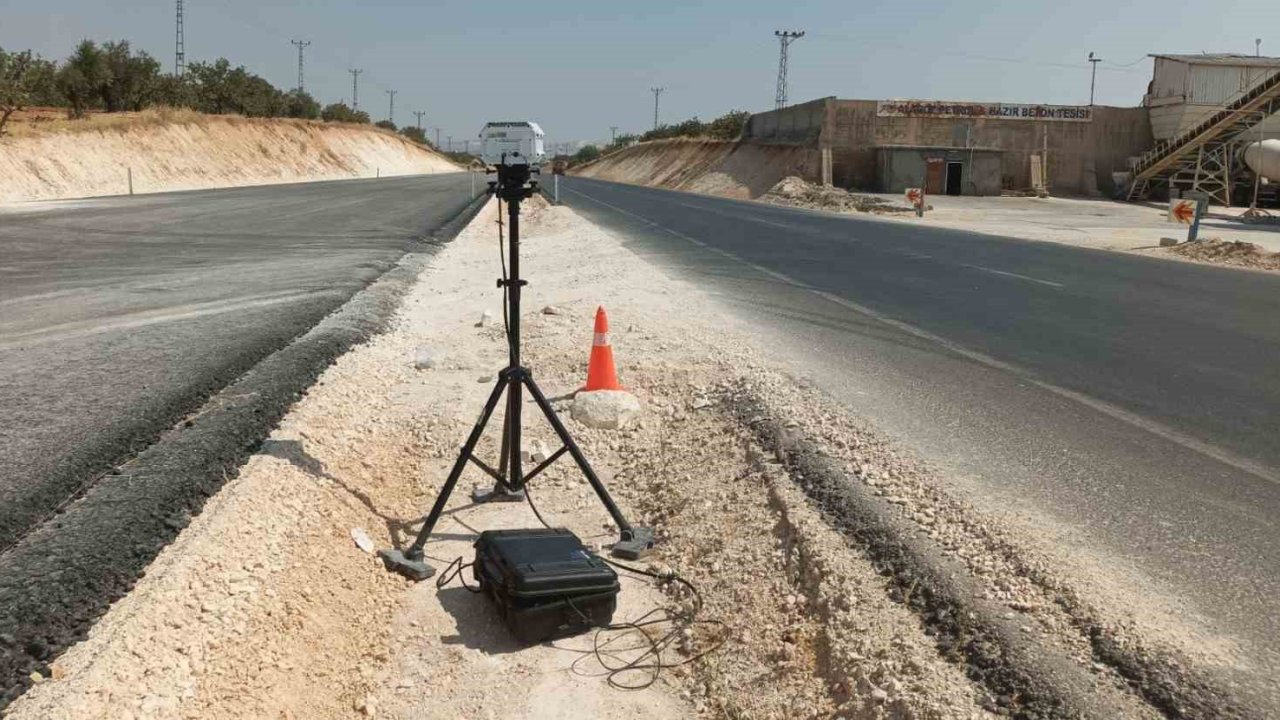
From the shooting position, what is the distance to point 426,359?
919 cm

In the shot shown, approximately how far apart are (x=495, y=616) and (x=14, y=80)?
47.3 meters

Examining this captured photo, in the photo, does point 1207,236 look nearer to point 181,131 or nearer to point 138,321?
point 138,321

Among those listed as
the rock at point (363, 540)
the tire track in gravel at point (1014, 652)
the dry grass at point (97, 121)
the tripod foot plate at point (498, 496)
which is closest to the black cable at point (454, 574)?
the rock at point (363, 540)

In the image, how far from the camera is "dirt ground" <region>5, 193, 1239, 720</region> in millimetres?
3650

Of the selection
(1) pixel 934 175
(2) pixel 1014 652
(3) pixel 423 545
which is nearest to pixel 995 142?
(1) pixel 934 175

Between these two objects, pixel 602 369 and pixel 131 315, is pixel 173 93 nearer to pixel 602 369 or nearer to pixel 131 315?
pixel 131 315

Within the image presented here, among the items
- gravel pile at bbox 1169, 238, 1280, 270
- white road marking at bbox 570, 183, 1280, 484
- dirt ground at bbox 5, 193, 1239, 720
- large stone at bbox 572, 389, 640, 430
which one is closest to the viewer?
dirt ground at bbox 5, 193, 1239, 720

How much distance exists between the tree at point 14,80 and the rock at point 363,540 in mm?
43673

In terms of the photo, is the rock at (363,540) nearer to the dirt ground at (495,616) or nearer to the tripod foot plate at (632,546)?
the dirt ground at (495,616)

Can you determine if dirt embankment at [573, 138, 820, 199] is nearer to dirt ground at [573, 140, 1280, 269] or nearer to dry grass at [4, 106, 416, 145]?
dirt ground at [573, 140, 1280, 269]

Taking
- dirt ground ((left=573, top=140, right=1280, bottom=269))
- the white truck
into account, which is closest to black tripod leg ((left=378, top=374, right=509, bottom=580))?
the white truck

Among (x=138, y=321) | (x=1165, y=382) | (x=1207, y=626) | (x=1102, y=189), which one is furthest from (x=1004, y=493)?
(x=1102, y=189)

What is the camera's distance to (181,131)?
180ft

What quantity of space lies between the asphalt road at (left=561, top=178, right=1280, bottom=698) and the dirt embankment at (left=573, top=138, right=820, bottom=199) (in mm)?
43717
